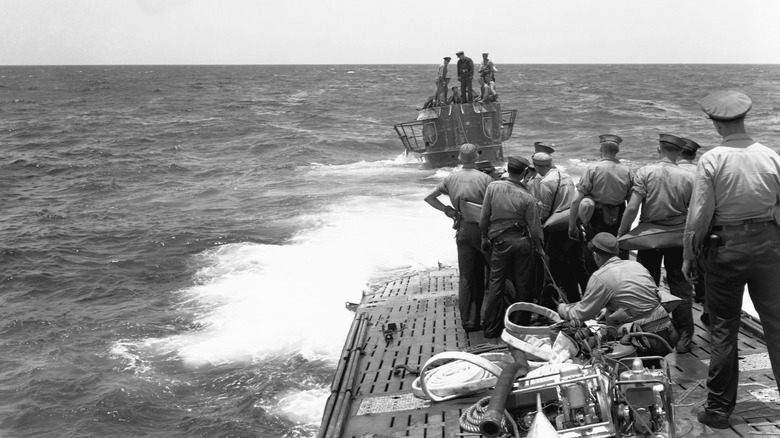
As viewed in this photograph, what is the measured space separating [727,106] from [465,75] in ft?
57.5

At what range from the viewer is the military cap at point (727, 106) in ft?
15.3

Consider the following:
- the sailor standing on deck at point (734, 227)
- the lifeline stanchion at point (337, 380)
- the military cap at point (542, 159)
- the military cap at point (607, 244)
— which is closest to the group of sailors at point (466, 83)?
the military cap at point (542, 159)

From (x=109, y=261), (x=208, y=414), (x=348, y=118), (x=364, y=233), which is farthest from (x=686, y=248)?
(x=348, y=118)

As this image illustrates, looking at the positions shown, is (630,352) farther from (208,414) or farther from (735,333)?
A: (208,414)

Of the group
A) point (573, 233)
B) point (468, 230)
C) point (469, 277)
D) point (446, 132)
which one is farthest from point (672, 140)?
point (446, 132)

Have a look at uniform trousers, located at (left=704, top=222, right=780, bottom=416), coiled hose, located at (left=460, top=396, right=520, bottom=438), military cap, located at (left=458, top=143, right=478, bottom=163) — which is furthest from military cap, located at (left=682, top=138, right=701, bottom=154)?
coiled hose, located at (left=460, top=396, right=520, bottom=438)

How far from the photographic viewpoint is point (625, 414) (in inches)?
174

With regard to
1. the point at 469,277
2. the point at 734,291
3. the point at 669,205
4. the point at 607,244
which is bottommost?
the point at 469,277

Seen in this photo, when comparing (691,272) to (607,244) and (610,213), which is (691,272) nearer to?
(607,244)

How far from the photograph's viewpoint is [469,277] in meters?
7.34

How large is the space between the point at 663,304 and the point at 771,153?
138 centimetres

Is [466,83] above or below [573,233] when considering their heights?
above

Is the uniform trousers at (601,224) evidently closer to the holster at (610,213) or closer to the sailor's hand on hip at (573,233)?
the holster at (610,213)

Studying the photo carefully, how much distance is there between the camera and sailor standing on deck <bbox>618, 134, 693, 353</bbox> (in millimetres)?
6219
